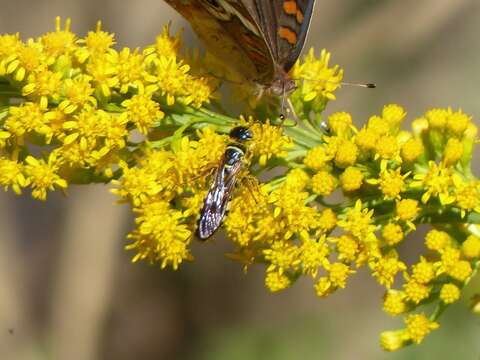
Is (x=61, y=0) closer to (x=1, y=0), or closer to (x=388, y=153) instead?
(x=1, y=0)

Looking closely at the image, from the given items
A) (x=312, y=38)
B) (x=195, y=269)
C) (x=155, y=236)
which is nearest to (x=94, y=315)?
(x=195, y=269)

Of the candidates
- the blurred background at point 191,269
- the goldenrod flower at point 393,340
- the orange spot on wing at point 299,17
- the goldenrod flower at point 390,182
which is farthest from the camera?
the blurred background at point 191,269

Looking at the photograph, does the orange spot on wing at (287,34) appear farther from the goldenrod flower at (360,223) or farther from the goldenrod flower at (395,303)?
the goldenrod flower at (395,303)

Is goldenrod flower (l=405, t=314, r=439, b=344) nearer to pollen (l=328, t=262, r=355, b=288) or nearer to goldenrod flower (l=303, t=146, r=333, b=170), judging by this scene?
pollen (l=328, t=262, r=355, b=288)

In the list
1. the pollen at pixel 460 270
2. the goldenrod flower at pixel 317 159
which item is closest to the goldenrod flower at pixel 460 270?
the pollen at pixel 460 270

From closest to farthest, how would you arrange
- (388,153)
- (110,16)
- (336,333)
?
(388,153) < (336,333) < (110,16)

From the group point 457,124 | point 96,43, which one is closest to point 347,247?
point 457,124
